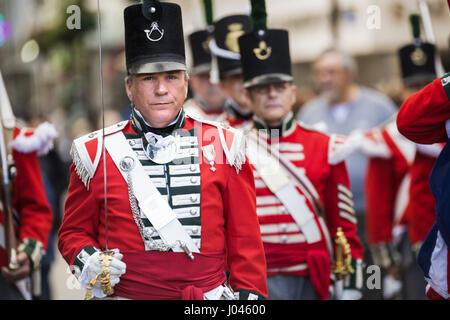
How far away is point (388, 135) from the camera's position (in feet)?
23.3

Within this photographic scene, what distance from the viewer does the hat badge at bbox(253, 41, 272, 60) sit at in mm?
4738

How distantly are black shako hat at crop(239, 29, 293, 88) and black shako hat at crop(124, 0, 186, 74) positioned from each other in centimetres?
125

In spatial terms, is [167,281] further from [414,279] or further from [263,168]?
[414,279]

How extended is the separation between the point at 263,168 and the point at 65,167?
5676 mm

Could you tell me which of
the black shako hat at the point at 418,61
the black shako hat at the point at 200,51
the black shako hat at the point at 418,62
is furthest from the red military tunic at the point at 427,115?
the black shako hat at the point at 200,51

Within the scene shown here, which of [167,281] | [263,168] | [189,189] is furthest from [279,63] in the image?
[167,281]

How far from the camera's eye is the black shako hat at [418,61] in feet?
21.1

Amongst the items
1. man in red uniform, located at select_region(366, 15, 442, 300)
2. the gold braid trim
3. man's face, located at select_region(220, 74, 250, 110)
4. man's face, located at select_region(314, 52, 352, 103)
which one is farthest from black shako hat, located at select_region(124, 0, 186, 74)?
man's face, located at select_region(314, 52, 352, 103)

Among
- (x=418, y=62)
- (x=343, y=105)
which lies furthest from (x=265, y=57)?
(x=343, y=105)

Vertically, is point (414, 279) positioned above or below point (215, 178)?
below

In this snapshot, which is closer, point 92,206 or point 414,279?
point 92,206

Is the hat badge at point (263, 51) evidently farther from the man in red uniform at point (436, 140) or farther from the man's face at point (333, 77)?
the man's face at point (333, 77)

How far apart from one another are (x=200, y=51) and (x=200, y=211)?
337 centimetres

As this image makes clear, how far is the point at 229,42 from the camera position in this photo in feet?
18.9
